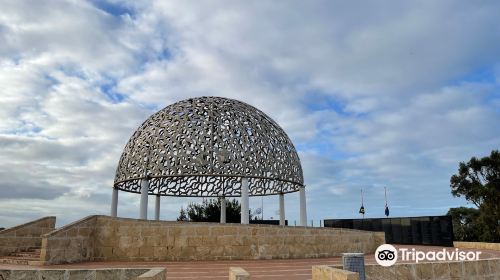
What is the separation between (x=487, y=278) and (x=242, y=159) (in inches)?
579

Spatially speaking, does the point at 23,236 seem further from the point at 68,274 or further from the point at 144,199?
the point at 68,274

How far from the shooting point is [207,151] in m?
22.2

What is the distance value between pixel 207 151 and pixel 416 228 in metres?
16.8

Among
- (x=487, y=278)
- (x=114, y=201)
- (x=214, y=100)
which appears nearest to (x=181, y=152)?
(x=214, y=100)

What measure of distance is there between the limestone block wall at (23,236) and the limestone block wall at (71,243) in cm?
366

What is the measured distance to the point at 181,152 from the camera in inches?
870

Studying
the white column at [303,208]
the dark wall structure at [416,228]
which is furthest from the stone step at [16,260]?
the dark wall structure at [416,228]

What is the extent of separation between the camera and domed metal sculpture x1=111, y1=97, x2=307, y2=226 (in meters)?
22.1

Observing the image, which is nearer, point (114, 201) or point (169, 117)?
point (169, 117)

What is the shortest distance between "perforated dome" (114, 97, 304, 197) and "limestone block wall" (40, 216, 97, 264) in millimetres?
8125

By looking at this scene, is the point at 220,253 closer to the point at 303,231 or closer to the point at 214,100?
the point at 303,231

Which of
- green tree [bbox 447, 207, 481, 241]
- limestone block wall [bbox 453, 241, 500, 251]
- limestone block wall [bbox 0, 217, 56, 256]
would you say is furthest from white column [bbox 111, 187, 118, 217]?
green tree [bbox 447, 207, 481, 241]

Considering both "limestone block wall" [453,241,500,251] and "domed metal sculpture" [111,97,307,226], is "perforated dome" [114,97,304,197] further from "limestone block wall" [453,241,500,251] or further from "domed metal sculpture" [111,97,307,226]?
"limestone block wall" [453,241,500,251]

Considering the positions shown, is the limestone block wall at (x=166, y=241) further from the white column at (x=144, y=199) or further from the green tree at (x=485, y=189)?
the green tree at (x=485, y=189)
